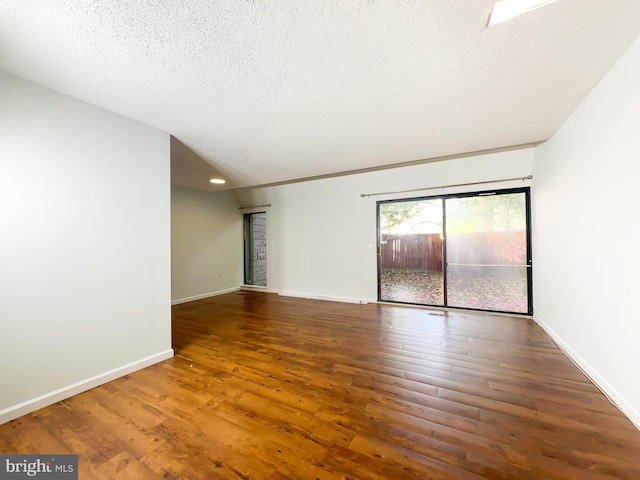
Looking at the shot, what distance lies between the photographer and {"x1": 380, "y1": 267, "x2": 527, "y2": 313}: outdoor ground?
383 cm

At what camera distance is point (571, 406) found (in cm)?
172

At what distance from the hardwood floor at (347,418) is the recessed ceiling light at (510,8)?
235 centimetres

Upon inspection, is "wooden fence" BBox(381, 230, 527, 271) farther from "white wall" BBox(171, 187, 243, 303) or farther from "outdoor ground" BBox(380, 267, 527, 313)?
"white wall" BBox(171, 187, 243, 303)

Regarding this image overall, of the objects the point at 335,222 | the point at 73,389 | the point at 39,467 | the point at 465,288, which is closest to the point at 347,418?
the point at 39,467

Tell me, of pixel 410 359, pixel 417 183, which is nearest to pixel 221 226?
pixel 417 183

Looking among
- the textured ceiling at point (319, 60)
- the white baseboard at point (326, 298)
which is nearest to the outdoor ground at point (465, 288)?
the white baseboard at point (326, 298)

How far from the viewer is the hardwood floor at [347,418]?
1288mm

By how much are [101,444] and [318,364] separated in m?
1.61

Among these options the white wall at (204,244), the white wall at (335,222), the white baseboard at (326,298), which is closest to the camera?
the white wall at (335,222)

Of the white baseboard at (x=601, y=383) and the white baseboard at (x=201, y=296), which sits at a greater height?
the white baseboard at (x=601, y=383)

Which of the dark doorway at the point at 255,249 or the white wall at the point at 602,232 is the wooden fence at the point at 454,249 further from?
the dark doorway at the point at 255,249

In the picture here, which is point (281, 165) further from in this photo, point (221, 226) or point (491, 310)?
point (491, 310)

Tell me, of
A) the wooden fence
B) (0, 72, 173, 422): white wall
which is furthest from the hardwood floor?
the wooden fence

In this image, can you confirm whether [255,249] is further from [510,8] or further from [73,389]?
[510,8]
